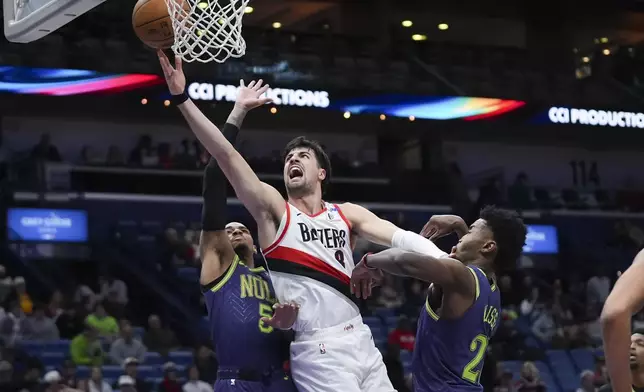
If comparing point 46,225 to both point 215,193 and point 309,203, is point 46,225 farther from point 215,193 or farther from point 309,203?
point 309,203

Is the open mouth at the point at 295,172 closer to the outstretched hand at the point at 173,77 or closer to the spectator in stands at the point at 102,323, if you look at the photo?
the outstretched hand at the point at 173,77

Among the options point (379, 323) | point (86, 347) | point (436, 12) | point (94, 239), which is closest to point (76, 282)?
point (94, 239)

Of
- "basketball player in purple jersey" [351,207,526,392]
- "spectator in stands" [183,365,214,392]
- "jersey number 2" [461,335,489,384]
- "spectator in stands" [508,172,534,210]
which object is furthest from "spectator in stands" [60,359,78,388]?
"spectator in stands" [508,172,534,210]

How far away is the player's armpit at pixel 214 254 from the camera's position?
5.62 meters

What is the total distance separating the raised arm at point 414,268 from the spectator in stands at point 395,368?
8.75m

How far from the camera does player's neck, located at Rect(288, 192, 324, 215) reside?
5414 millimetres

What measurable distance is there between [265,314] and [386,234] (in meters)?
0.80

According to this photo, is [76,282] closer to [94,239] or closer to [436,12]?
[94,239]

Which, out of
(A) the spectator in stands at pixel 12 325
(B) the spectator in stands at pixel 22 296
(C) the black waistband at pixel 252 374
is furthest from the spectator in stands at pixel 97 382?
(C) the black waistband at pixel 252 374

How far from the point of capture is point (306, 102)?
724 inches

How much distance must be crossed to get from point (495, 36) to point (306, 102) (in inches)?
327

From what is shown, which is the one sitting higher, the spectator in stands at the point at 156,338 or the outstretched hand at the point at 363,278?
the outstretched hand at the point at 363,278

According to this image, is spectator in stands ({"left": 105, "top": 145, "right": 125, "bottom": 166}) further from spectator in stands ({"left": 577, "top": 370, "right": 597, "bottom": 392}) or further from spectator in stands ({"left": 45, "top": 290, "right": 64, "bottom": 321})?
spectator in stands ({"left": 577, "top": 370, "right": 597, "bottom": 392})

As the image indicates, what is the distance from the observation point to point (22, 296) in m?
14.9
